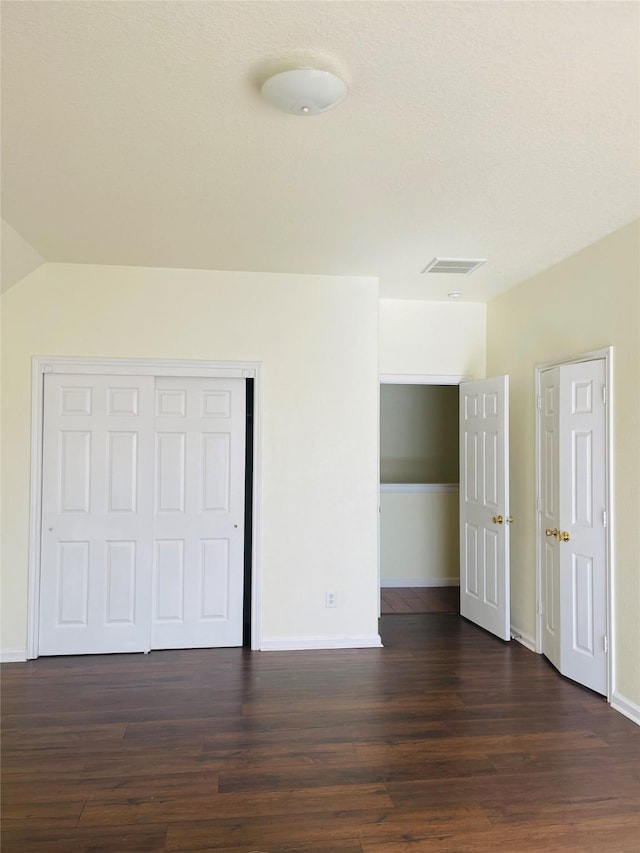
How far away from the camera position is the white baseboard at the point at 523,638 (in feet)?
15.2

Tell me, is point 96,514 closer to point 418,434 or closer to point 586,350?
point 586,350

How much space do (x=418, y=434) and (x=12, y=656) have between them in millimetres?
4665

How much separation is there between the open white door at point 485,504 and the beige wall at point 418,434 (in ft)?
5.56

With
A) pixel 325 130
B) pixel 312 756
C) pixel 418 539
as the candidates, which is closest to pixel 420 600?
pixel 418 539

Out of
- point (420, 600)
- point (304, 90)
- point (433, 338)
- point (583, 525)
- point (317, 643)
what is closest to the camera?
point (304, 90)

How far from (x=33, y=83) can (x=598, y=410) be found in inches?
129

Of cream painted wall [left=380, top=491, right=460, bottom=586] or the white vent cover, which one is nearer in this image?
the white vent cover

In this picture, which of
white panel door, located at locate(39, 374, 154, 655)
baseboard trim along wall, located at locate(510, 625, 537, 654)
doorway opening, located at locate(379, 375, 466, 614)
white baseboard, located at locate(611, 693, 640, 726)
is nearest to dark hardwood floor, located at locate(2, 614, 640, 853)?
white baseboard, located at locate(611, 693, 640, 726)

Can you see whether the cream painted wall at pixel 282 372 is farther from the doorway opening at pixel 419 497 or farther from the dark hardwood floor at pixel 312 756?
the doorway opening at pixel 419 497

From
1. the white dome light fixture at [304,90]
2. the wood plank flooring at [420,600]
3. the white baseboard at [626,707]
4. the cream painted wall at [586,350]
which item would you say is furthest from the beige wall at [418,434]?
the white dome light fixture at [304,90]

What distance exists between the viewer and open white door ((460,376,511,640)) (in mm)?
4801

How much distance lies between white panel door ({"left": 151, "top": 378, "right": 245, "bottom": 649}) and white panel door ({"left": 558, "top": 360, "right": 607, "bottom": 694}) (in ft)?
7.43

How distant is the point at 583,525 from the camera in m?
3.93

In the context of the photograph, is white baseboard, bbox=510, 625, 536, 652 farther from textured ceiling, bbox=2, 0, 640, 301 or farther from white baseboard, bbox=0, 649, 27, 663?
white baseboard, bbox=0, 649, 27, 663
